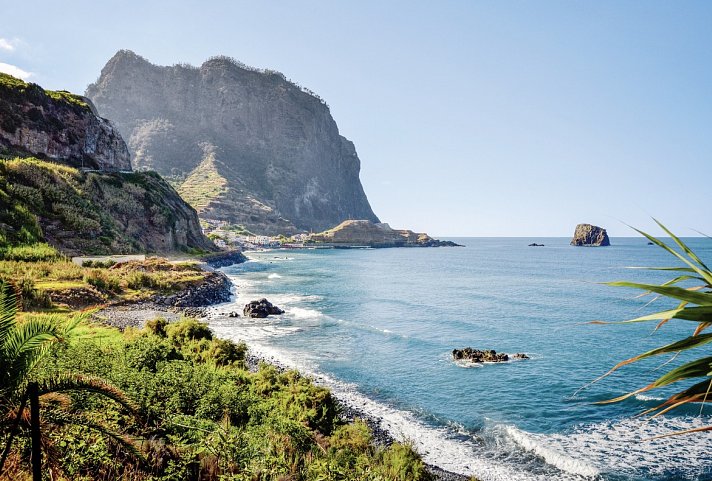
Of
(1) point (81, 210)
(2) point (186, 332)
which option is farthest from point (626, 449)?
(1) point (81, 210)

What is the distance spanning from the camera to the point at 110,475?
7535 millimetres

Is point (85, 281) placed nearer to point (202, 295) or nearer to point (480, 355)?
point (202, 295)

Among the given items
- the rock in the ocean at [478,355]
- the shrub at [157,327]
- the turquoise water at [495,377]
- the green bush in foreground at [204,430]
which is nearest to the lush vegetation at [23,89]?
the turquoise water at [495,377]

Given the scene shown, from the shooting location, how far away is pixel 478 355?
31.4 m

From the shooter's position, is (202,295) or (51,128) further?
(51,128)

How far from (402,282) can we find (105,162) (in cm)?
6828

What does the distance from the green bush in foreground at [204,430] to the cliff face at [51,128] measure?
70.5 meters

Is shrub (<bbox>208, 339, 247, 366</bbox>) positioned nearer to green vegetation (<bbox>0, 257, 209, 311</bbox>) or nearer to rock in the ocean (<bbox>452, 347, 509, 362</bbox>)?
green vegetation (<bbox>0, 257, 209, 311</bbox>)

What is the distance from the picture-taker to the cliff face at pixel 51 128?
68312mm

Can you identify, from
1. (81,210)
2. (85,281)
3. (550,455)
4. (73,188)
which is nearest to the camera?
(550,455)

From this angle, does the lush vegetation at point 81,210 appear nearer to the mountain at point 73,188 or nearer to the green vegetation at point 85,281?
the mountain at point 73,188

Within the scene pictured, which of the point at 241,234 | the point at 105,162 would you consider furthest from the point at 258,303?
the point at 241,234

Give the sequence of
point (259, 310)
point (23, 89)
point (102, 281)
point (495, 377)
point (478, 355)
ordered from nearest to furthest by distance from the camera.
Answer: point (495, 377) < point (478, 355) < point (102, 281) < point (259, 310) < point (23, 89)

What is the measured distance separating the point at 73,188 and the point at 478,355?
2524 inches
